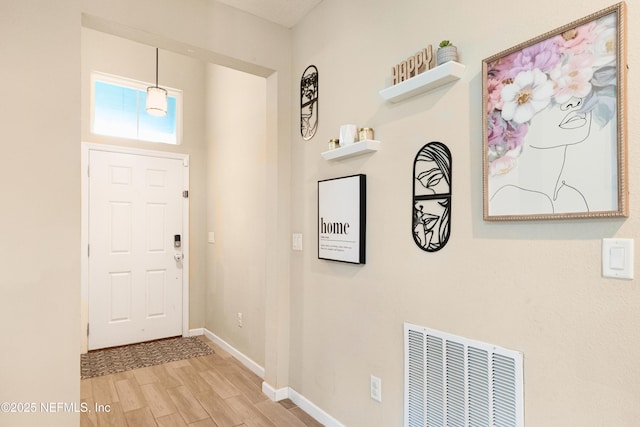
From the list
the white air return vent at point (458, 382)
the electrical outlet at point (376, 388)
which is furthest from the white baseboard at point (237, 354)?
the white air return vent at point (458, 382)

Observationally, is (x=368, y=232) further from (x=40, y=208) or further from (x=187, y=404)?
(x=187, y=404)

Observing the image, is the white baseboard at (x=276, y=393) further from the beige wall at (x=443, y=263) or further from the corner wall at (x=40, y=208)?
the corner wall at (x=40, y=208)

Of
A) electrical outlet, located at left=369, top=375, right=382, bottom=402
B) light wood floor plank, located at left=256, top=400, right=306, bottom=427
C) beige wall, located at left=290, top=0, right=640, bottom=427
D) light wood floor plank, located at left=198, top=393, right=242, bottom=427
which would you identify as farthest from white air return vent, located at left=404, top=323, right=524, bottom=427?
light wood floor plank, located at left=198, top=393, right=242, bottom=427

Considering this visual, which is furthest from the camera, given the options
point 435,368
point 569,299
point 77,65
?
point 77,65

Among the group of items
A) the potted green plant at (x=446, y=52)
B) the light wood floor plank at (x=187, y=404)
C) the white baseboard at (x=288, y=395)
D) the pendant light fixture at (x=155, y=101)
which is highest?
the pendant light fixture at (x=155, y=101)

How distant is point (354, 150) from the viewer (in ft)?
6.49

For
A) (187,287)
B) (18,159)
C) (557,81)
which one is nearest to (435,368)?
(557,81)

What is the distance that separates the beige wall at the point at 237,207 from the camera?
3188mm

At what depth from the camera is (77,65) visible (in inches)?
74.0

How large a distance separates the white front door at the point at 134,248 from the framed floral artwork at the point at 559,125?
11.6 ft

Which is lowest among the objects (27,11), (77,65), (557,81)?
(557,81)

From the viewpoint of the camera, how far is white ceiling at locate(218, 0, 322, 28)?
2.36 meters

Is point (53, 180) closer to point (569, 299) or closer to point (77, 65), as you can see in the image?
point (77, 65)

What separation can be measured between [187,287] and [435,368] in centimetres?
→ 328
